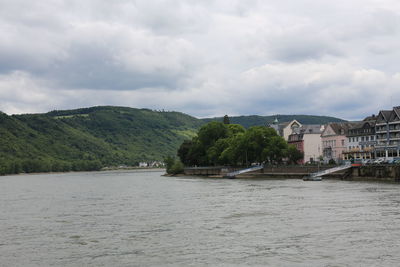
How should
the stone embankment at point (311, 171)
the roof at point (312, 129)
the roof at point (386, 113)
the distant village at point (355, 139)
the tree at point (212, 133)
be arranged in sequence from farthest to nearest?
the roof at point (312, 129)
the tree at point (212, 133)
the roof at point (386, 113)
the distant village at point (355, 139)
the stone embankment at point (311, 171)

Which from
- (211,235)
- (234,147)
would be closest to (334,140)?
(234,147)

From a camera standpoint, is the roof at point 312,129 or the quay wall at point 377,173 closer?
the quay wall at point 377,173

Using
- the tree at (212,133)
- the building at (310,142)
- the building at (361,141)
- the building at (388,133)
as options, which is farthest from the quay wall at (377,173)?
the tree at (212,133)

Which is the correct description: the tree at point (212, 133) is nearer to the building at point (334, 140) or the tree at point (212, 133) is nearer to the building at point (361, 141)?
the building at point (334, 140)

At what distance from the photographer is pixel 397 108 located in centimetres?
12612

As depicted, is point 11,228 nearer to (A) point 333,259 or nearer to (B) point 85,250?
(B) point 85,250

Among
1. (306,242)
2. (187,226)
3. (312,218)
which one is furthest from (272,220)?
(306,242)

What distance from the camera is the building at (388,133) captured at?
→ 124 m

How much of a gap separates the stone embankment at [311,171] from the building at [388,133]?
2000 cm

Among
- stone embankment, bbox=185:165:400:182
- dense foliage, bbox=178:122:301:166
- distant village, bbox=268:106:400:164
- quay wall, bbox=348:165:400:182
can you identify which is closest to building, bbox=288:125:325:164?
distant village, bbox=268:106:400:164

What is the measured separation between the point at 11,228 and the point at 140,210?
13924 mm

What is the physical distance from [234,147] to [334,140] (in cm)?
3103

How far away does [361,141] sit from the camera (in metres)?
141

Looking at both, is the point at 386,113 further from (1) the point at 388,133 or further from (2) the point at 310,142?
(2) the point at 310,142
